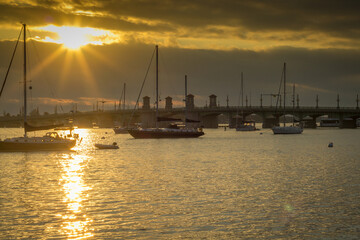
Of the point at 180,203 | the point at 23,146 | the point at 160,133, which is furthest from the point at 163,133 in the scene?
the point at 180,203

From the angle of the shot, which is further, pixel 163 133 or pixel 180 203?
pixel 163 133

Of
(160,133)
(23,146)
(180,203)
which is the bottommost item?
(180,203)

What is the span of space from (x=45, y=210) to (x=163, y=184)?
9336 mm

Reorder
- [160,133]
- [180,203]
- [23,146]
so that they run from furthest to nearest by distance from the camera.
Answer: [160,133] < [23,146] < [180,203]

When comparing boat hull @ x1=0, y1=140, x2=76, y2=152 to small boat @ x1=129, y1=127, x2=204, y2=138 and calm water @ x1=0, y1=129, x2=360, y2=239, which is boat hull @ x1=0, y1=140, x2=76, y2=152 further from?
small boat @ x1=129, y1=127, x2=204, y2=138

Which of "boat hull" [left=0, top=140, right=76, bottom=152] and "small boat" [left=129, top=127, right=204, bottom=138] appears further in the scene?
"small boat" [left=129, top=127, right=204, bottom=138]

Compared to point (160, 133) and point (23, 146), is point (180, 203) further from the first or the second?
point (160, 133)

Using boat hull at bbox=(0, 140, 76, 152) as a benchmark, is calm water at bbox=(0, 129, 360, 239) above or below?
below

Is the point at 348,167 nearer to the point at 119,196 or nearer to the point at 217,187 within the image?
the point at 217,187

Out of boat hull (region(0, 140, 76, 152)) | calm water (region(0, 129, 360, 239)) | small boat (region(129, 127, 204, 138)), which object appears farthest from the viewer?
small boat (region(129, 127, 204, 138))

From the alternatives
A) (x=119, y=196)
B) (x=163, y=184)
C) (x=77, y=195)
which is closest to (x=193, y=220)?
(x=119, y=196)

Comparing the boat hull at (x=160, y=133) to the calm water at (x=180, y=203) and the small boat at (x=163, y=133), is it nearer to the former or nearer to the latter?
the small boat at (x=163, y=133)

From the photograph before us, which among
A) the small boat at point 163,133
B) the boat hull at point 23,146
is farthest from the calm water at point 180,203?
the small boat at point 163,133

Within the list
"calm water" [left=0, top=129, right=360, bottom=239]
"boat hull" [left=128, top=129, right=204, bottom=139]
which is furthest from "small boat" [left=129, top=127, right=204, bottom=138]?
"calm water" [left=0, top=129, right=360, bottom=239]
